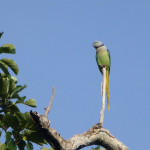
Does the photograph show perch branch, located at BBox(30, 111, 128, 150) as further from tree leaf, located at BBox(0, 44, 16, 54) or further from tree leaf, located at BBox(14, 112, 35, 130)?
tree leaf, located at BBox(0, 44, 16, 54)

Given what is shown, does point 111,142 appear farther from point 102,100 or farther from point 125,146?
point 102,100

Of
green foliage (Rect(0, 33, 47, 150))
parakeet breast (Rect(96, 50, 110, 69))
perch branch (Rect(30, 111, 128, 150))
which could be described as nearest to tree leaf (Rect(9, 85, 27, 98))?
green foliage (Rect(0, 33, 47, 150))

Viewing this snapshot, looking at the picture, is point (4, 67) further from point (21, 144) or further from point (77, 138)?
point (77, 138)

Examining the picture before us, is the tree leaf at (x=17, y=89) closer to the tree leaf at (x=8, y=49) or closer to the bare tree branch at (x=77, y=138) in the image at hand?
the tree leaf at (x=8, y=49)

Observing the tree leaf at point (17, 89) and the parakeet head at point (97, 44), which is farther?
the parakeet head at point (97, 44)

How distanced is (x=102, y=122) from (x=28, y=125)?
1.58 m

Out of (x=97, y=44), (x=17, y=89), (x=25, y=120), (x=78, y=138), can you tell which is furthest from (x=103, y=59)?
(x=78, y=138)

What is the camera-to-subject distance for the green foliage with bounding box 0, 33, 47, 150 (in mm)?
8102

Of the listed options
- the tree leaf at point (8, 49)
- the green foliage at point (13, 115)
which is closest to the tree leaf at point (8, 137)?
the green foliage at point (13, 115)

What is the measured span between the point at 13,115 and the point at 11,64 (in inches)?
70.2

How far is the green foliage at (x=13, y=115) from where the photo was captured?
8102mm

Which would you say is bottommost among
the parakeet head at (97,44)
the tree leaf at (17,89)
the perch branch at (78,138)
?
the perch branch at (78,138)

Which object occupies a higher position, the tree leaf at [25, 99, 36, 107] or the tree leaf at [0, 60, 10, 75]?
the tree leaf at [0, 60, 10, 75]

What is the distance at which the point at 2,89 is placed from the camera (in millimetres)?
8938
